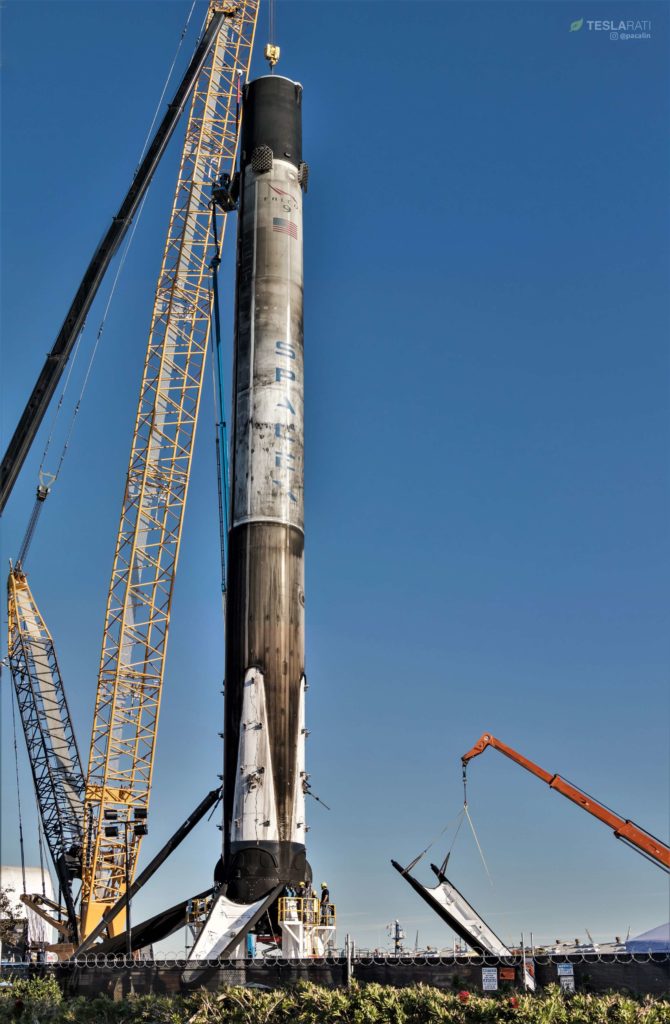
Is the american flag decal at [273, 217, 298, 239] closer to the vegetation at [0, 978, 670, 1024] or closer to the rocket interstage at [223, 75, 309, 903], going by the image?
the rocket interstage at [223, 75, 309, 903]

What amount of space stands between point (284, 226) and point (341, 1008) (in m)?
30.4

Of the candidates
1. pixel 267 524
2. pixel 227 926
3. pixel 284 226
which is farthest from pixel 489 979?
pixel 284 226

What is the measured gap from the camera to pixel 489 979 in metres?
26.0

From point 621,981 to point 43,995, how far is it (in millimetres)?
15757

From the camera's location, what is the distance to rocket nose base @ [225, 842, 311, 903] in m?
34.9

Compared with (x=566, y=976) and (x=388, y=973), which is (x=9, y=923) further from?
(x=566, y=976)

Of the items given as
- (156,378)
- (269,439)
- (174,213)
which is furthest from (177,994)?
(174,213)

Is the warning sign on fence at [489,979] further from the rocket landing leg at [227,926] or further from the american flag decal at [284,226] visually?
the american flag decal at [284,226]

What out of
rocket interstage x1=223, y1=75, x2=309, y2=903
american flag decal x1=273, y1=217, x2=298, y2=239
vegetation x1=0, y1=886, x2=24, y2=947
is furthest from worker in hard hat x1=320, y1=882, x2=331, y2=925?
vegetation x1=0, y1=886, x2=24, y2=947

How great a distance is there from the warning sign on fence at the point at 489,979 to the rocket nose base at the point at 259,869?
10454 mm

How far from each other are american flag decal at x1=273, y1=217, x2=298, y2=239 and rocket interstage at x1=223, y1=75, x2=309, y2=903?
0.06 m

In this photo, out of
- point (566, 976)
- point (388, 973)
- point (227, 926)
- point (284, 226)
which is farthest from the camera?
point (284, 226)

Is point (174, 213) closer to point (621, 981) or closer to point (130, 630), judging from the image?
point (130, 630)

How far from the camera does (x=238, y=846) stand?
117ft
